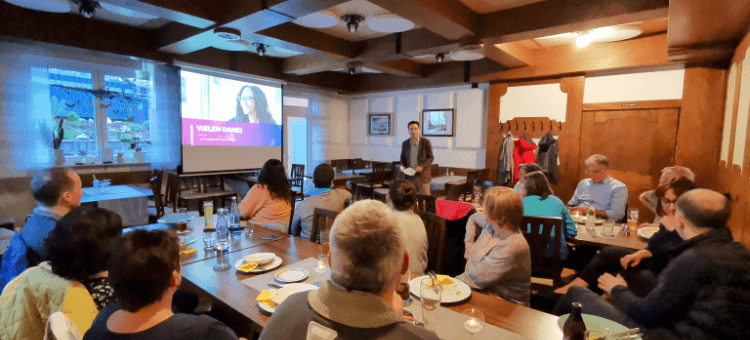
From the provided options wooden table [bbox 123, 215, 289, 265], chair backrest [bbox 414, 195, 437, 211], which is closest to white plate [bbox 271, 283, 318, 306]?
wooden table [bbox 123, 215, 289, 265]

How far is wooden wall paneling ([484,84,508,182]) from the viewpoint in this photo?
619cm

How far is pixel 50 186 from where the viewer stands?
6.73ft

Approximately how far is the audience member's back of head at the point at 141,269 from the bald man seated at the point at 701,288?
1861 millimetres

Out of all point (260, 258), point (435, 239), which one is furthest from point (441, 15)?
point (260, 258)

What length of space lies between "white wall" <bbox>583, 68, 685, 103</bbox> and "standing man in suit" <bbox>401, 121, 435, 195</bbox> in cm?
247

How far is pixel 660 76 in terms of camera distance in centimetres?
483

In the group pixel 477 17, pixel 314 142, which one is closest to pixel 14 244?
pixel 477 17

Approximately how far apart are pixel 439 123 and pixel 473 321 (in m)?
6.27

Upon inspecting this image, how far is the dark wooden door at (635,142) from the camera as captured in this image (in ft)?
15.9

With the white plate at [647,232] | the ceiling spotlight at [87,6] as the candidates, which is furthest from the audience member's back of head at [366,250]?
the ceiling spotlight at [87,6]

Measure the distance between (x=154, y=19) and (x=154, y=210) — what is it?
2465mm

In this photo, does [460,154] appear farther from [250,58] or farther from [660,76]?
[250,58]

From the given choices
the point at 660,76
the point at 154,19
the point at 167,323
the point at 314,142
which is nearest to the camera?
the point at 167,323

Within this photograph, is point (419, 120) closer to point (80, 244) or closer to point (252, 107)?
point (252, 107)
